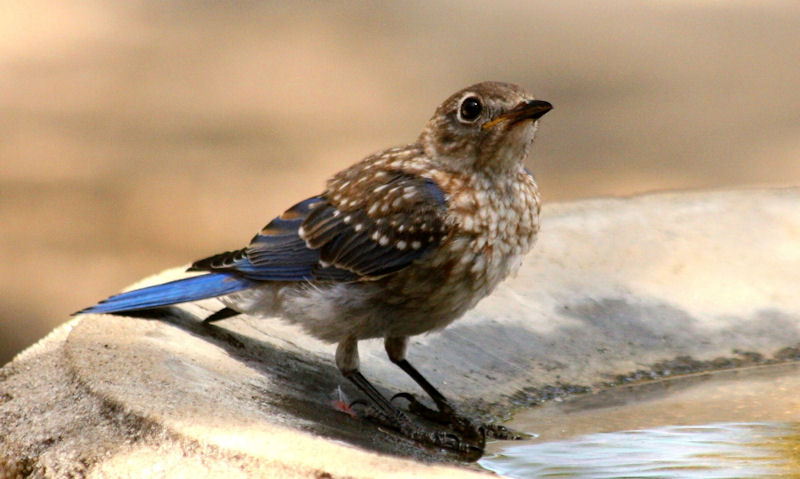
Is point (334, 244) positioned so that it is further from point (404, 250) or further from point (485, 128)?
point (485, 128)

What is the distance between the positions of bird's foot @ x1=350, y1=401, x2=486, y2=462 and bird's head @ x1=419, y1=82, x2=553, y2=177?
0.80 m

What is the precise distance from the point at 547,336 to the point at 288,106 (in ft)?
19.4

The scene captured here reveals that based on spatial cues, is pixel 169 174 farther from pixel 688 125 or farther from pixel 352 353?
pixel 352 353

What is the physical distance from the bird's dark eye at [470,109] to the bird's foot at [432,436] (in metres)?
0.92

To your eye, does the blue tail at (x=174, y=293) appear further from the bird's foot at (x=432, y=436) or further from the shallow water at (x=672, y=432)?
the shallow water at (x=672, y=432)

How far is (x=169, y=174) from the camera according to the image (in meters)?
8.96

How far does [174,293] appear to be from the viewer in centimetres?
394

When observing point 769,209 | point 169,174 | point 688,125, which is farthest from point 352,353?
point 688,125

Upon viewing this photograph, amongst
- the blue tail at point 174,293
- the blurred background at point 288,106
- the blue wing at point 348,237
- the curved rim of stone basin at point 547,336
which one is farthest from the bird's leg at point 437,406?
the blurred background at point 288,106

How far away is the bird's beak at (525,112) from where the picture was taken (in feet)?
12.2

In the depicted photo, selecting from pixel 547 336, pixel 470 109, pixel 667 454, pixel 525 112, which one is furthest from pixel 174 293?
pixel 667 454

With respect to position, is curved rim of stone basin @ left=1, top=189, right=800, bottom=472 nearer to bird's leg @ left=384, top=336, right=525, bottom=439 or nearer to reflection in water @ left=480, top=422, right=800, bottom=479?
bird's leg @ left=384, top=336, right=525, bottom=439

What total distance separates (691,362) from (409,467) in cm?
200

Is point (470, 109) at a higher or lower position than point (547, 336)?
higher
